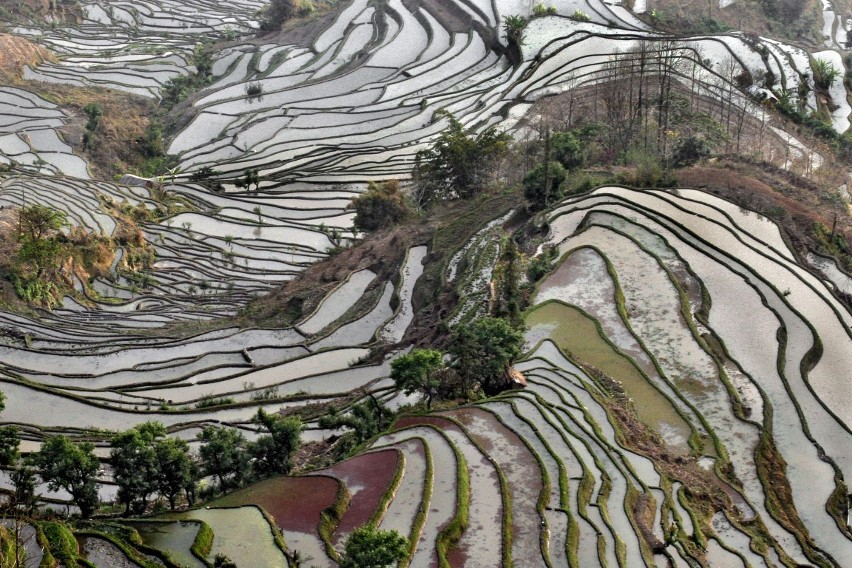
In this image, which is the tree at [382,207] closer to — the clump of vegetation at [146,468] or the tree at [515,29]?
the tree at [515,29]

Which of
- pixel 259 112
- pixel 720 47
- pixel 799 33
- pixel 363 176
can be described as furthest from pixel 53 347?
pixel 799 33

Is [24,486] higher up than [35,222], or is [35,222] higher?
[24,486]

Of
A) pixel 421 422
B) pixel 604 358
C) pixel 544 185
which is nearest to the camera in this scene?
pixel 421 422

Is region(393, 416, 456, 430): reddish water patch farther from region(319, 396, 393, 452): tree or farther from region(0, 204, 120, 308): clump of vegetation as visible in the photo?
region(0, 204, 120, 308): clump of vegetation

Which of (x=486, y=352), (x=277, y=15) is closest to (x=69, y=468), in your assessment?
(x=486, y=352)

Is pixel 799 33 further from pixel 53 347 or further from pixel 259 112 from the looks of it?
pixel 53 347

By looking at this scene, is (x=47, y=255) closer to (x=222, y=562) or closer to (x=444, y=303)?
(x=444, y=303)

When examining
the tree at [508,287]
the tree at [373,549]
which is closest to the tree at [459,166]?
the tree at [508,287]
